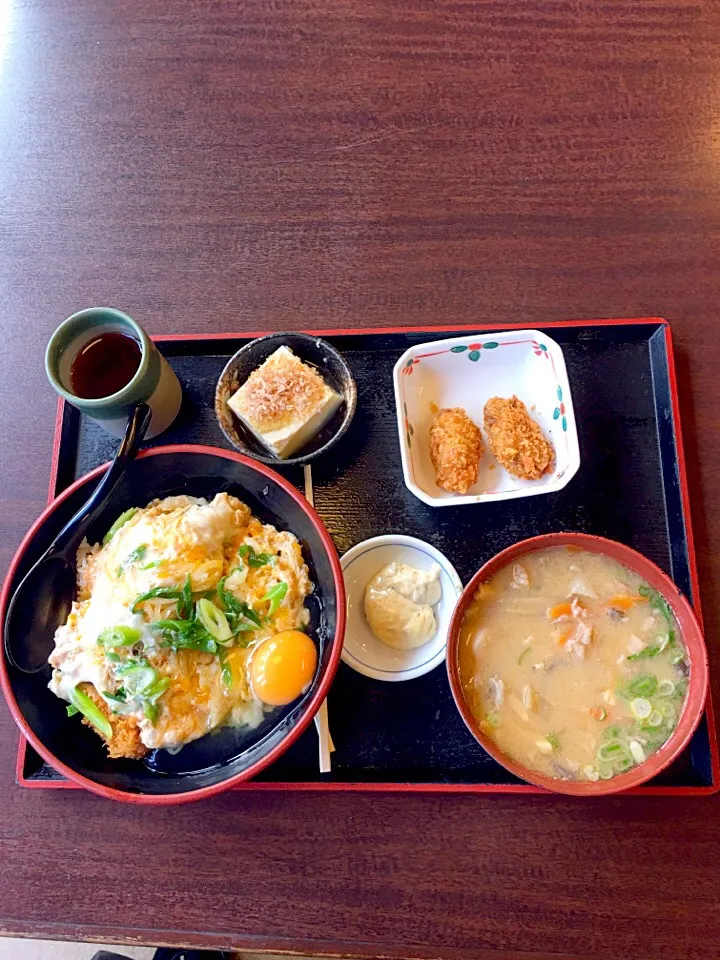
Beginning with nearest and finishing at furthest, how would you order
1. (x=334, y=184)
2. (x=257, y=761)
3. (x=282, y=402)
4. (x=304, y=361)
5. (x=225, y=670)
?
(x=257, y=761) < (x=225, y=670) < (x=282, y=402) < (x=304, y=361) < (x=334, y=184)

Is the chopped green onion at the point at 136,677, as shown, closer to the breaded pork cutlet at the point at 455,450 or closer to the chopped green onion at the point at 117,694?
the chopped green onion at the point at 117,694

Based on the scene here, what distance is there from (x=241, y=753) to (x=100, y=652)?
394 mm

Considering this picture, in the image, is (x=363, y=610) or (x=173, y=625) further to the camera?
(x=363, y=610)

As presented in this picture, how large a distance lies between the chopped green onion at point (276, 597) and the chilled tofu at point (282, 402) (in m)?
0.36

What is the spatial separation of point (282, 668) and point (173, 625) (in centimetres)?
26

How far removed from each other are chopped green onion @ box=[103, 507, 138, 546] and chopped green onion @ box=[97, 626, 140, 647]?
253mm

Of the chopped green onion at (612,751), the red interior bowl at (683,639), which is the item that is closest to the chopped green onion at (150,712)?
the red interior bowl at (683,639)

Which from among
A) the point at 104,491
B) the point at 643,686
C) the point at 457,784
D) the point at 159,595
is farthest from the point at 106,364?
the point at 643,686

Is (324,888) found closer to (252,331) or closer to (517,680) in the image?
(517,680)

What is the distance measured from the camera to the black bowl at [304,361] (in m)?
1.73

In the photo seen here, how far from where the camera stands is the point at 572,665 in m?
1.54

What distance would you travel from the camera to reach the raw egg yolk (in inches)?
58.3

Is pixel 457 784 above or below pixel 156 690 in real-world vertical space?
below

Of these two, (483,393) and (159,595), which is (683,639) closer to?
(483,393)
